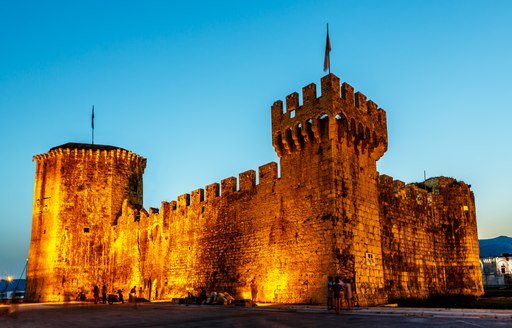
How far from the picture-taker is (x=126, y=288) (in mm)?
26969

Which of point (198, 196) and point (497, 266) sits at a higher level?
point (198, 196)

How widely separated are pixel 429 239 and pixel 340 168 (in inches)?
300

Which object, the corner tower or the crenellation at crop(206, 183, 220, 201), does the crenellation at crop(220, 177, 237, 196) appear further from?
the corner tower

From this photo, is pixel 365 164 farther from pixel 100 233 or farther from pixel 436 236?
pixel 100 233

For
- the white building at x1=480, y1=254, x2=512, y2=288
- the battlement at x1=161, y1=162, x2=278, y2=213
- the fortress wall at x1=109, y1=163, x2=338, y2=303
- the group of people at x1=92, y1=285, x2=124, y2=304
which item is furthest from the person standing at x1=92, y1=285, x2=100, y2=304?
the white building at x1=480, y1=254, x2=512, y2=288

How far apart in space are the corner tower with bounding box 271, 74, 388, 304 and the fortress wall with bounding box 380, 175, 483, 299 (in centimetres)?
155

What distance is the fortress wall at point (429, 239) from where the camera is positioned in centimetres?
1891

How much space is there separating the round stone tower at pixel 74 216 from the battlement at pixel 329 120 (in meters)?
15.1

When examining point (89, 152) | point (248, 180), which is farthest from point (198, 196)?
point (89, 152)

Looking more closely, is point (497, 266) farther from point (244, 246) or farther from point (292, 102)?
point (292, 102)

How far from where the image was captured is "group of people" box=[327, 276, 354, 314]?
42.9 feet

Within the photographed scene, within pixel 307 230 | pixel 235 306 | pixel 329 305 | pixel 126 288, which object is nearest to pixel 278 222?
pixel 307 230

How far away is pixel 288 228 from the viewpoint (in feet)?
57.5

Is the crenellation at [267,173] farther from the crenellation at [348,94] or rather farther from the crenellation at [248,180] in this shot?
the crenellation at [348,94]
